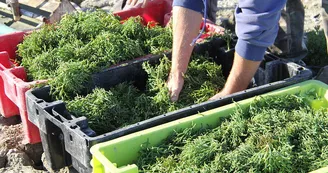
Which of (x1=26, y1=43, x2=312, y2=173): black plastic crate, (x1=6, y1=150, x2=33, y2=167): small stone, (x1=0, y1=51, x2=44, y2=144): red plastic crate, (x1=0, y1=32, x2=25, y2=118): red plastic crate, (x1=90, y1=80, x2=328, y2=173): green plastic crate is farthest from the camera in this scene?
(x1=0, y1=32, x2=25, y2=118): red plastic crate

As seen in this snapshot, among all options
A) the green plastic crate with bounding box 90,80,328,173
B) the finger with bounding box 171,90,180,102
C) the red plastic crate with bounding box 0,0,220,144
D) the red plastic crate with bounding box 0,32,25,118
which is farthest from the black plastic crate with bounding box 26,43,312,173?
the red plastic crate with bounding box 0,32,25,118

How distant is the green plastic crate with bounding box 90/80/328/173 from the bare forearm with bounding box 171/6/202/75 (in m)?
0.60

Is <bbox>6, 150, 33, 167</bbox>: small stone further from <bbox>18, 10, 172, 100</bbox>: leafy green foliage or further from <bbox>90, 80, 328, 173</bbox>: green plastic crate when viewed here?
<bbox>90, 80, 328, 173</bbox>: green plastic crate

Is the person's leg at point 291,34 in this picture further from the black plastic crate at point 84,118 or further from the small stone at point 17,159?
the small stone at point 17,159

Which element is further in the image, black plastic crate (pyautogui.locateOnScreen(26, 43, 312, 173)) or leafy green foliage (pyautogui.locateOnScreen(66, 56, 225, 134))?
leafy green foliage (pyautogui.locateOnScreen(66, 56, 225, 134))

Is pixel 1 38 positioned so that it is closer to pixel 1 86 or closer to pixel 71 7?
pixel 1 86

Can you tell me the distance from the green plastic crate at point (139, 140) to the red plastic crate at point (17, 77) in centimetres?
88

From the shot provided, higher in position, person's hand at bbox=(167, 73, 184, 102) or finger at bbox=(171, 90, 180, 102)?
person's hand at bbox=(167, 73, 184, 102)

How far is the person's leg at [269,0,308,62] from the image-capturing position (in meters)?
4.25

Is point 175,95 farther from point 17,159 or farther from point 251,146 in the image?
point 17,159

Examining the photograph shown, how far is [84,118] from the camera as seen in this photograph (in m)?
2.66

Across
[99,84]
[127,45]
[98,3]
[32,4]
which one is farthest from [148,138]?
[98,3]

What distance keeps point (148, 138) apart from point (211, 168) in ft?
1.20

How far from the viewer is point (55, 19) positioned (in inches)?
185
